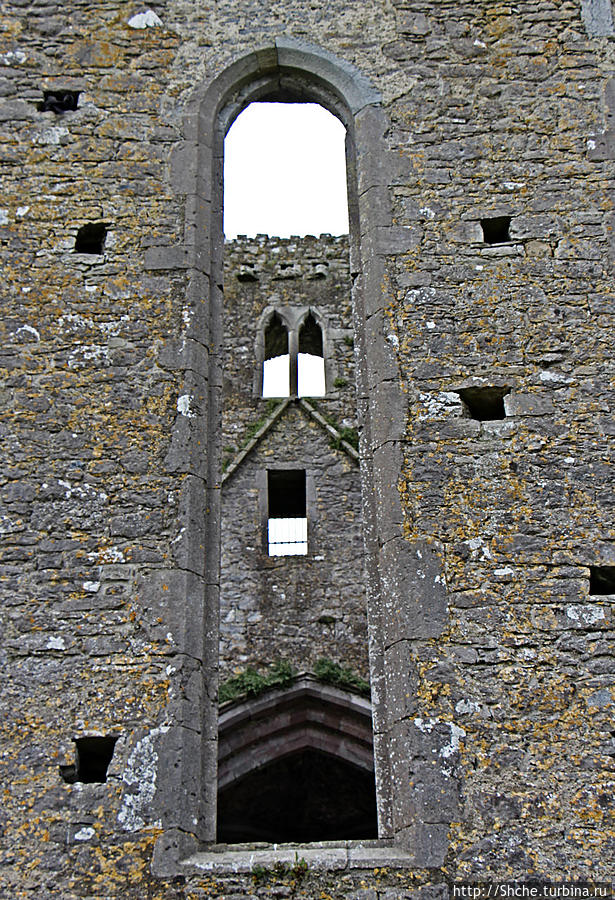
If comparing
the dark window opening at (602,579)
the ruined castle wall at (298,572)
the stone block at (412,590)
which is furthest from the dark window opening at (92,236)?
the ruined castle wall at (298,572)

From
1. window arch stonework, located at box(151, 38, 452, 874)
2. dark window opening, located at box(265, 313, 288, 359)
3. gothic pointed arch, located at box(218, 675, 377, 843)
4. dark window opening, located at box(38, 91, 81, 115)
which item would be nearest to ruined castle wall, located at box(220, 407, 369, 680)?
gothic pointed arch, located at box(218, 675, 377, 843)

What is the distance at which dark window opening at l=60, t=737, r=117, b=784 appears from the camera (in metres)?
4.98

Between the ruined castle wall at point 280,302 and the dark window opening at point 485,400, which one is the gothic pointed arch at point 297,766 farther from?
the dark window opening at point 485,400

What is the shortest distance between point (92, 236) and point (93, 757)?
9.85ft

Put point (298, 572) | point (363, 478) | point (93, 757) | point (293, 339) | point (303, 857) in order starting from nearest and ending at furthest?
1. point (303, 857)
2. point (93, 757)
3. point (363, 478)
4. point (298, 572)
5. point (293, 339)

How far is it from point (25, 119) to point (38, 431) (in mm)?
2200

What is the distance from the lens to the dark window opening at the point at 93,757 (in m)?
4.98

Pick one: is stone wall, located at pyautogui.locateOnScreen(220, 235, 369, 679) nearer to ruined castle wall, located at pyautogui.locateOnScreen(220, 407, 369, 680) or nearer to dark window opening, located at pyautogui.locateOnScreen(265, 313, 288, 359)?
ruined castle wall, located at pyautogui.locateOnScreen(220, 407, 369, 680)

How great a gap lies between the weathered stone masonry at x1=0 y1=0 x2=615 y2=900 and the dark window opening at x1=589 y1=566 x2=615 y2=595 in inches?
0.7

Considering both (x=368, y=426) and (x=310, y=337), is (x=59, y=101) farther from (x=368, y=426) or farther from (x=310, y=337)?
(x=310, y=337)

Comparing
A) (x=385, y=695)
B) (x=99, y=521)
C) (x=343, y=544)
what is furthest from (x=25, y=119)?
(x=343, y=544)

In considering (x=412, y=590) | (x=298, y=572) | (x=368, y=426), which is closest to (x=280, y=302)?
(x=298, y=572)

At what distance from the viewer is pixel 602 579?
17.7ft

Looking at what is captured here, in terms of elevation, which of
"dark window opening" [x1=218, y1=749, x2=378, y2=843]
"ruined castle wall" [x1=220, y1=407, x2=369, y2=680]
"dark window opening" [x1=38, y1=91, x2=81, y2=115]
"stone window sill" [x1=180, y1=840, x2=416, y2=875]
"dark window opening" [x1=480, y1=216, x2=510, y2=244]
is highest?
"dark window opening" [x1=38, y1=91, x2=81, y2=115]
